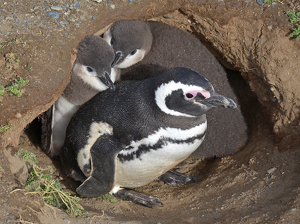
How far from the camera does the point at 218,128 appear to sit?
9.89 ft

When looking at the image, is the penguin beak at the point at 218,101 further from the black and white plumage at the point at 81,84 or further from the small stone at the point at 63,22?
the small stone at the point at 63,22

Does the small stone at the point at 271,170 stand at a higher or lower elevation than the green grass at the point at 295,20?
lower

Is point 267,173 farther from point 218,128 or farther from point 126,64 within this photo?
point 126,64

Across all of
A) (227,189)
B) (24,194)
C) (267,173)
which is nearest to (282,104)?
(267,173)

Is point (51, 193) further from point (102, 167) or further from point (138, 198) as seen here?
point (138, 198)

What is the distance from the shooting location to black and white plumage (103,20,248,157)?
273 cm

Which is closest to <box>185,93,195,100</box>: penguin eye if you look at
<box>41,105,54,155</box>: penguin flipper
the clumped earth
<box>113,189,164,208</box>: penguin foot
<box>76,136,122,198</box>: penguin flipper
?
<box>76,136,122,198</box>: penguin flipper

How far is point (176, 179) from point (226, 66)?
3.89 ft

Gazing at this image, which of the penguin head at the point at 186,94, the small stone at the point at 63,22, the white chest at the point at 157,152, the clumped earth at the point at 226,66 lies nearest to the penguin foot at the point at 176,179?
the clumped earth at the point at 226,66

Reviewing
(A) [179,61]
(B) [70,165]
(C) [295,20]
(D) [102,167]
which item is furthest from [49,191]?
(C) [295,20]

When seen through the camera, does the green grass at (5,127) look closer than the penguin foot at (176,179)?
Yes

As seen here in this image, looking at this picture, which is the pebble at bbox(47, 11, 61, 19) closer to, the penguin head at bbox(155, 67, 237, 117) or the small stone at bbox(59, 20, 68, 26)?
the small stone at bbox(59, 20, 68, 26)

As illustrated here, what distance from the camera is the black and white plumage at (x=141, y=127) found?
2.11 meters

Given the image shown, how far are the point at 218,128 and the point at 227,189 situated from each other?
0.70 metres
